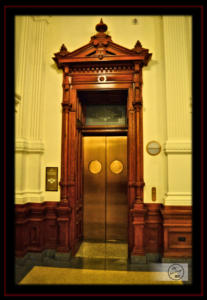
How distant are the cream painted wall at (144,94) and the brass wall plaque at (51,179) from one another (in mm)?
95

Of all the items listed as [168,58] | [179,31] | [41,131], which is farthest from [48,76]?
[179,31]

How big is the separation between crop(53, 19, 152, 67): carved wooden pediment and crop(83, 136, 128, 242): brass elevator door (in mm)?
1846

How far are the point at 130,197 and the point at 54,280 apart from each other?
6.57ft

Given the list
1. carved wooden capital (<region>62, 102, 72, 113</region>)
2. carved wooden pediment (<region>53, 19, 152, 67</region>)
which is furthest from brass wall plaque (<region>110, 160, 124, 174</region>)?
carved wooden pediment (<region>53, 19, 152, 67</region>)

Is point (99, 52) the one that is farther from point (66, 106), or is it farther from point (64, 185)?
point (64, 185)

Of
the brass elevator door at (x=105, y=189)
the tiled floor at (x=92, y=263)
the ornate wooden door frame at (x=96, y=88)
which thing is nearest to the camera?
the tiled floor at (x=92, y=263)

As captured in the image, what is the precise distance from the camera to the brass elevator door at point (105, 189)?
504 centimetres

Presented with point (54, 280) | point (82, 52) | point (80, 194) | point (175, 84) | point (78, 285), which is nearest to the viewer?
point (78, 285)

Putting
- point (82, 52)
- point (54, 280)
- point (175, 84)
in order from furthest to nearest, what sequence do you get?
point (82, 52) → point (175, 84) → point (54, 280)

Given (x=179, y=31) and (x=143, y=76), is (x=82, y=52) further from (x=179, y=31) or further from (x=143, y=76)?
(x=179, y=31)

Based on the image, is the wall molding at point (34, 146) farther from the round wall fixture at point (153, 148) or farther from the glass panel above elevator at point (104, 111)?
the round wall fixture at point (153, 148)

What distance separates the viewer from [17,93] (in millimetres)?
4191

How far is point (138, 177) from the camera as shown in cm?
419

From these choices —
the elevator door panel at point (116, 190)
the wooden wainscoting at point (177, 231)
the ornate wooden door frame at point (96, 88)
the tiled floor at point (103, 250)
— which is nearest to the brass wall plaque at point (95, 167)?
the elevator door panel at point (116, 190)
